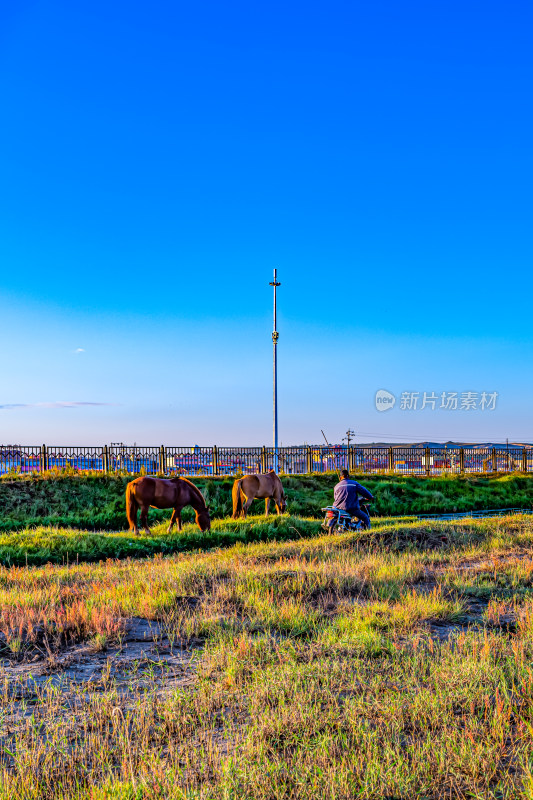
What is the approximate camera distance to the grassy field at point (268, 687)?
11.6 feet

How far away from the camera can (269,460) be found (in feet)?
114

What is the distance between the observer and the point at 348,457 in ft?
124

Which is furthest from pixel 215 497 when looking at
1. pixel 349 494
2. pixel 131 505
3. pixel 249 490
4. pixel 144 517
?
pixel 349 494

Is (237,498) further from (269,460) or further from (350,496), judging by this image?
(269,460)

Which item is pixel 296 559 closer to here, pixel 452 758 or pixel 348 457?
pixel 452 758

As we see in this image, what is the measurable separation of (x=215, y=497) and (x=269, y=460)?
9755 mm

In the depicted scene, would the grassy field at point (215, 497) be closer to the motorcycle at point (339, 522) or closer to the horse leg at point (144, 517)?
the horse leg at point (144, 517)

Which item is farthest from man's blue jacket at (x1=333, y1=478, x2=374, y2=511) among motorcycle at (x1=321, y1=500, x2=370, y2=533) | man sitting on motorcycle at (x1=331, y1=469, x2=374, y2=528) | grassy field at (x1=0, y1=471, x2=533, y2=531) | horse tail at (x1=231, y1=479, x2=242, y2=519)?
grassy field at (x1=0, y1=471, x2=533, y2=531)

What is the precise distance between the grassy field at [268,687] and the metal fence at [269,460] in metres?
21.9

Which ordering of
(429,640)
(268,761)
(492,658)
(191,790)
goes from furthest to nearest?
1. (429,640)
2. (492,658)
3. (268,761)
4. (191,790)


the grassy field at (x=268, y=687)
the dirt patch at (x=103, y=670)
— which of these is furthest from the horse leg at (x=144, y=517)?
the dirt patch at (x=103, y=670)

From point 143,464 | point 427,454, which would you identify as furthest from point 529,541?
point 427,454

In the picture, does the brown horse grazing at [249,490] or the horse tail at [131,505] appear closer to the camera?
the horse tail at [131,505]

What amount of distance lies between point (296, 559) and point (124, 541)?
6.11m
